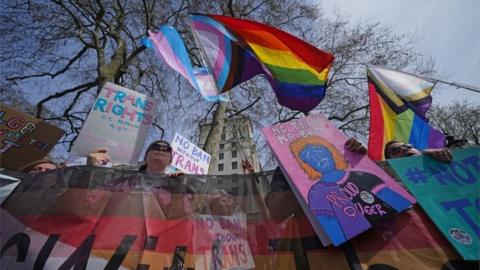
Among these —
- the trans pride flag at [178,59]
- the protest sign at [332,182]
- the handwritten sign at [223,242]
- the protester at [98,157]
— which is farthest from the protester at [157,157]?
the trans pride flag at [178,59]

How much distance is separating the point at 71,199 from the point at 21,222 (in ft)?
0.95

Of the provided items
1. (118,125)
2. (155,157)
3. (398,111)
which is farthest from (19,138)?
(398,111)

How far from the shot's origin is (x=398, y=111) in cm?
313

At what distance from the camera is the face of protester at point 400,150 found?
2.41 meters

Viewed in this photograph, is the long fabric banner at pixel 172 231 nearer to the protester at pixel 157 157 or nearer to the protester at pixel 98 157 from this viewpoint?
the protester at pixel 157 157

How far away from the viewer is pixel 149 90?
10719 mm

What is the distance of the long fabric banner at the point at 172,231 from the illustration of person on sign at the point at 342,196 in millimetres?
117

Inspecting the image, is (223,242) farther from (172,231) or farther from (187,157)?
(187,157)

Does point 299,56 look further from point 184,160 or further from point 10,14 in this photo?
point 10,14

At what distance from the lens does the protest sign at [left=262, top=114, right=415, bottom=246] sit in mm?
1716

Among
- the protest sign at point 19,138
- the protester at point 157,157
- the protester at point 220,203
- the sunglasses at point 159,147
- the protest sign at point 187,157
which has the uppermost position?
the protest sign at point 187,157

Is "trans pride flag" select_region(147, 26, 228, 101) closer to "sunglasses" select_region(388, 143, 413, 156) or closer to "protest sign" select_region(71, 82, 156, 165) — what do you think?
"protest sign" select_region(71, 82, 156, 165)

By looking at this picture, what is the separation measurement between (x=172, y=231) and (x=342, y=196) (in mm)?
1048

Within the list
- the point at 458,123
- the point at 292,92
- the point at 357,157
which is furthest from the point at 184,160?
the point at 458,123
